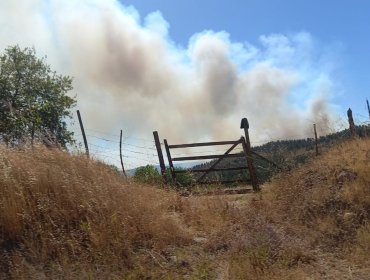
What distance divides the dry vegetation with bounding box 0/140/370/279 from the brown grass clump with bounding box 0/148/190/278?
0.6 inches

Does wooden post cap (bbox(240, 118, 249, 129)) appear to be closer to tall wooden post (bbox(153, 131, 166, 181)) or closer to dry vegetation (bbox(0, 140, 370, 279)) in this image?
tall wooden post (bbox(153, 131, 166, 181))

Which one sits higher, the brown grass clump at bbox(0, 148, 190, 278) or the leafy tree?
the leafy tree

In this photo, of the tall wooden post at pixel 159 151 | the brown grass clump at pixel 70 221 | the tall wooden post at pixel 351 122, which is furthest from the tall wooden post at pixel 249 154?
the brown grass clump at pixel 70 221

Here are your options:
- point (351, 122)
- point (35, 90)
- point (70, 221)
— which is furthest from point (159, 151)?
point (35, 90)

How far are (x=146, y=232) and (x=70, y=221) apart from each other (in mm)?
1136

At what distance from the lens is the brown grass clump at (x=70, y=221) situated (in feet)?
19.6

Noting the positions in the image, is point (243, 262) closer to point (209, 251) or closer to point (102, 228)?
point (209, 251)

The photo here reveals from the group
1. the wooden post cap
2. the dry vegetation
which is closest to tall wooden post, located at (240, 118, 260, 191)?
the wooden post cap

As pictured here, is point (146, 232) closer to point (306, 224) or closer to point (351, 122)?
point (306, 224)

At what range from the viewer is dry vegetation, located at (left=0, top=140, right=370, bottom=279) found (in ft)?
19.7

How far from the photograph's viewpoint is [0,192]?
6879mm

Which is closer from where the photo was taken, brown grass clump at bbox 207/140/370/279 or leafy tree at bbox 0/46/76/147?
brown grass clump at bbox 207/140/370/279

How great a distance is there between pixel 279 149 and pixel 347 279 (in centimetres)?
915

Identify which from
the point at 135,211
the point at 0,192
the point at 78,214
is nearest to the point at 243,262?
the point at 135,211
